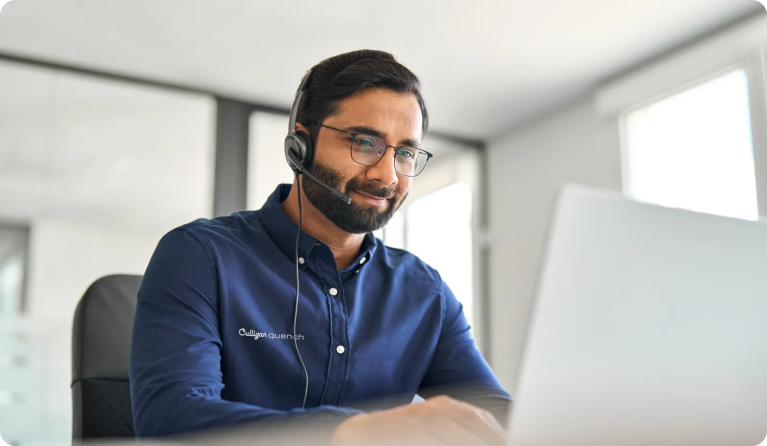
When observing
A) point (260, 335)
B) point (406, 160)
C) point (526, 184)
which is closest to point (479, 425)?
point (260, 335)

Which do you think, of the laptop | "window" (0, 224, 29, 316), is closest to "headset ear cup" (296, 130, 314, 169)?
the laptop

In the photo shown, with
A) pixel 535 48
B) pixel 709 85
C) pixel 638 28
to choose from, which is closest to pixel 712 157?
pixel 709 85

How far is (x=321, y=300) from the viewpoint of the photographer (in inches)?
50.4

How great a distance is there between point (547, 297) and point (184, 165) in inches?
135

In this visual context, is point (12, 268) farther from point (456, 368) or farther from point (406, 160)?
point (456, 368)

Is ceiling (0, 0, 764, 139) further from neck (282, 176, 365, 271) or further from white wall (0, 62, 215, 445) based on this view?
neck (282, 176, 365, 271)

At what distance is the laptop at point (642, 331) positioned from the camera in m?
0.52

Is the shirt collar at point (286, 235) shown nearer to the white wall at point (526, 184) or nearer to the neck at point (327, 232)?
the neck at point (327, 232)

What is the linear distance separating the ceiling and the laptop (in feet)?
8.29

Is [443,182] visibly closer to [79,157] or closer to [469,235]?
[469,235]

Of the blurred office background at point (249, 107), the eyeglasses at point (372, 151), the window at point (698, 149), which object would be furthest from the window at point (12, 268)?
the window at point (698, 149)

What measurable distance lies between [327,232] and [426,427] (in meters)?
0.82

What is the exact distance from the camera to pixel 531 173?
4262 mm

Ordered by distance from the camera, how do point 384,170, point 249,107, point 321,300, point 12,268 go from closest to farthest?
point 321,300 < point 384,170 < point 12,268 < point 249,107
